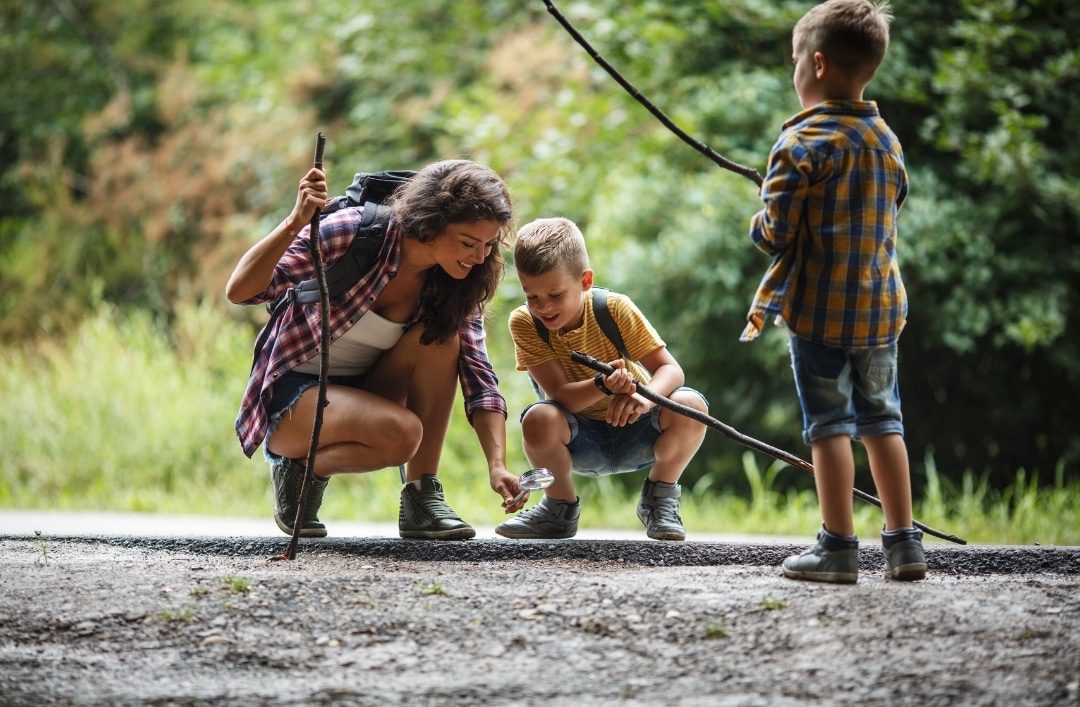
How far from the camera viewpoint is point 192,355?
8.63 meters

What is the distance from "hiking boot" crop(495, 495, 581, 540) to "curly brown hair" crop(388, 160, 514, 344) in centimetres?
64

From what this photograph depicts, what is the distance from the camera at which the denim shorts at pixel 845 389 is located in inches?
99.0

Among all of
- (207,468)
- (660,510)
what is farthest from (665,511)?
(207,468)

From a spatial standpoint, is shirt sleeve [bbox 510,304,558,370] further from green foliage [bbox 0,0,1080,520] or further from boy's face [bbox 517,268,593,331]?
green foliage [bbox 0,0,1080,520]

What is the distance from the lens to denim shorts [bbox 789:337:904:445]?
2.51 metres

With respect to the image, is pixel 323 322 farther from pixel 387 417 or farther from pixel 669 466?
pixel 669 466

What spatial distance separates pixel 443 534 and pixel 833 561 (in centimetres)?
131

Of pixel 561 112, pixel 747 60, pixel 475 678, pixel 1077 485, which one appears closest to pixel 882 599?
pixel 475 678

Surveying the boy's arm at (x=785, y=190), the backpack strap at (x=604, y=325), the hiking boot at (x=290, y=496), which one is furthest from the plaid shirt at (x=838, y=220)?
the hiking boot at (x=290, y=496)

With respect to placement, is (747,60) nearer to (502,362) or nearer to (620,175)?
(620,175)

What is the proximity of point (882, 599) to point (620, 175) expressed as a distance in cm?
472

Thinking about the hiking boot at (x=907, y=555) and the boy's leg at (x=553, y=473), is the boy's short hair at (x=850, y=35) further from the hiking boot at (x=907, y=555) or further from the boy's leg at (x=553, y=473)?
the boy's leg at (x=553, y=473)

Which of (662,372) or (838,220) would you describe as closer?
(838,220)

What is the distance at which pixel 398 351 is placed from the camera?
345 centimetres
